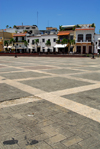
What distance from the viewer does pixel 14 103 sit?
19.5ft

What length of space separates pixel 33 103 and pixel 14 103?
2.15 feet

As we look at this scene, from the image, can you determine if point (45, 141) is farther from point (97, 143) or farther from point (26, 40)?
point (26, 40)

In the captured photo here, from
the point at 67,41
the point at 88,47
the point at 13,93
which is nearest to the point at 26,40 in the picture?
the point at 67,41

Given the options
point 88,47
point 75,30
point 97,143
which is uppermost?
point 75,30

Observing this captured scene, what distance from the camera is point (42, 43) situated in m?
58.9

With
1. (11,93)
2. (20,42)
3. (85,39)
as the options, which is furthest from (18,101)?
(20,42)

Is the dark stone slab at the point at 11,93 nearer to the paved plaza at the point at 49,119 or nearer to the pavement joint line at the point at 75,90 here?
the paved plaza at the point at 49,119

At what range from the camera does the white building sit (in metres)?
57.2

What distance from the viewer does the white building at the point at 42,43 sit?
188 feet

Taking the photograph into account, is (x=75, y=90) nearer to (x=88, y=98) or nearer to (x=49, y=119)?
(x=88, y=98)

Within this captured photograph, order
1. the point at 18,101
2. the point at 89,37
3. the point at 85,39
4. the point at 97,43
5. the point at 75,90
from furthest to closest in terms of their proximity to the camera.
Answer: the point at 85,39
the point at 89,37
the point at 97,43
the point at 75,90
the point at 18,101

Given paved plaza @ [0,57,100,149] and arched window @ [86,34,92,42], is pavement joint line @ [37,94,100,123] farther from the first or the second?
arched window @ [86,34,92,42]

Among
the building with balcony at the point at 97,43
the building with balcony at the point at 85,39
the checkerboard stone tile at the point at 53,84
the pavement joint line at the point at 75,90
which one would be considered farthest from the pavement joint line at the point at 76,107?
the building with balcony at the point at 85,39

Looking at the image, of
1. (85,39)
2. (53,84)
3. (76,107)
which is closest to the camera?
(76,107)
